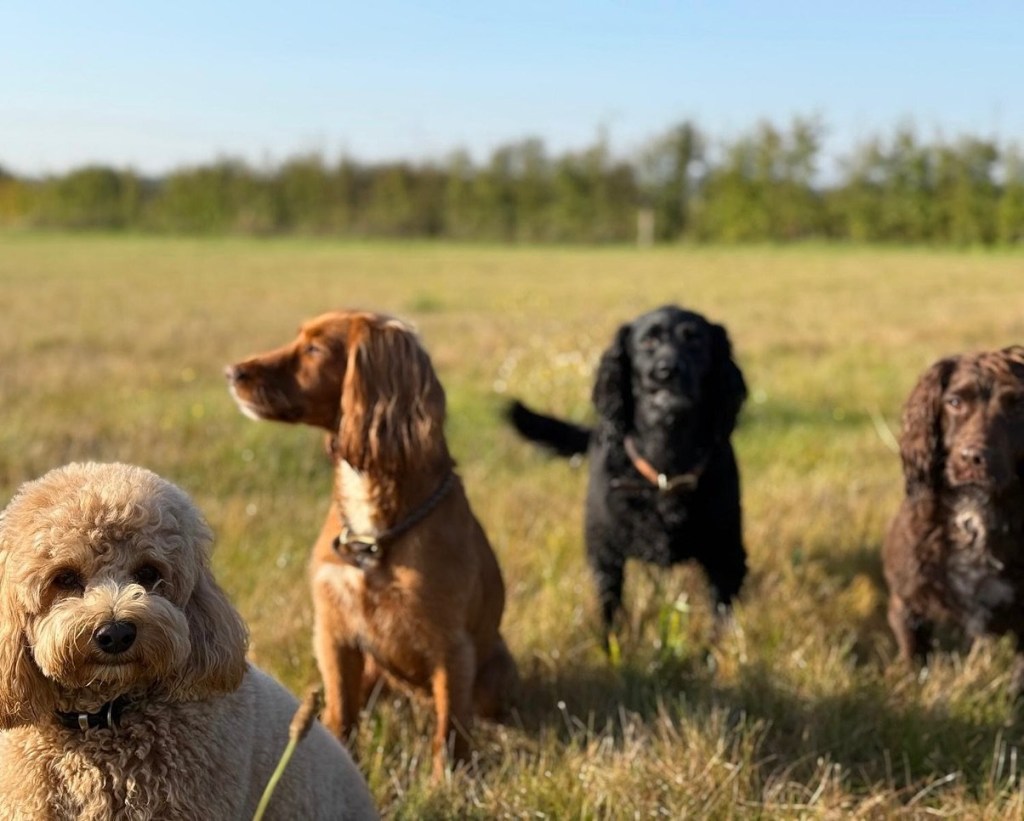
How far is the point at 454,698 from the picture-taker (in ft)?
11.5

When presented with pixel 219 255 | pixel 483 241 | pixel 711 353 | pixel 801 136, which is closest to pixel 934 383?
pixel 711 353

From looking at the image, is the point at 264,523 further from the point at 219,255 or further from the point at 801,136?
the point at 801,136

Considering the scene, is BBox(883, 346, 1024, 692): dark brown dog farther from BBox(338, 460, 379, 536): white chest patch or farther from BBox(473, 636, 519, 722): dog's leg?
BBox(338, 460, 379, 536): white chest patch

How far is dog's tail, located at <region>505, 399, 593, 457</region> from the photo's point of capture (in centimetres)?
549

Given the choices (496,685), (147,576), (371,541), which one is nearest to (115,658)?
(147,576)

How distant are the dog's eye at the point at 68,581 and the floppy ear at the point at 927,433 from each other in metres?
3.23

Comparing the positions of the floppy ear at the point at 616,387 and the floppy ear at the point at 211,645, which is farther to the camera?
the floppy ear at the point at 616,387

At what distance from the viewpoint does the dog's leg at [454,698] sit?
3.49m

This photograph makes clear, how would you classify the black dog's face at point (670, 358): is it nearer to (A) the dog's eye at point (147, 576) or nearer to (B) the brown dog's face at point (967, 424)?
(B) the brown dog's face at point (967, 424)

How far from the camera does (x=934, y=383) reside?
420 cm

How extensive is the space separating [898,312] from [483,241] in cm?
4781

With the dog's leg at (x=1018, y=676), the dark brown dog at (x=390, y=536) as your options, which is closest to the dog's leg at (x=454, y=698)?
the dark brown dog at (x=390, y=536)

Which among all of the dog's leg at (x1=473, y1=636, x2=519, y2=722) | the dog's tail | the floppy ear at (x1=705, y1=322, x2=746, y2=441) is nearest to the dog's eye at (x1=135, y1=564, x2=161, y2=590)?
the dog's leg at (x1=473, y1=636, x2=519, y2=722)

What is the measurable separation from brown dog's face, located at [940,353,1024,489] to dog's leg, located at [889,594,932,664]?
56cm
